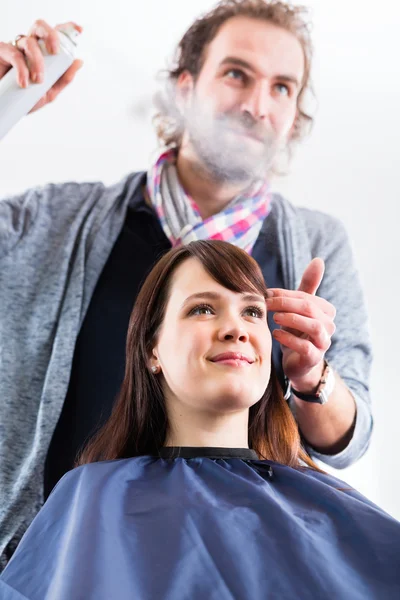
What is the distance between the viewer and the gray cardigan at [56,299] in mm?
1429

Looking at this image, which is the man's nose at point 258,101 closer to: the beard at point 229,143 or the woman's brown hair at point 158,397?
the beard at point 229,143

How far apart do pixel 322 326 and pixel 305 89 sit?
2.70 ft

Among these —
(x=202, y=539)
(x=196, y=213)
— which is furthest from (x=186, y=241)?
(x=202, y=539)

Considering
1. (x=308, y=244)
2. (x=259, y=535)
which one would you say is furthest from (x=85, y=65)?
(x=259, y=535)

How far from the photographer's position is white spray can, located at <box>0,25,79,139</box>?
1.35 meters

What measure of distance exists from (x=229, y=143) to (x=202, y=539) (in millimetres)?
945

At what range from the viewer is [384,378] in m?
1.96

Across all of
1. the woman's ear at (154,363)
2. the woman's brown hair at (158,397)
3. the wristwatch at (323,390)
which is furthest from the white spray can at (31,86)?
the wristwatch at (323,390)

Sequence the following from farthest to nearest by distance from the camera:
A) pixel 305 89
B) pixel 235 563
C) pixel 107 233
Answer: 1. pixel 305 89
2. pixel 107 233
3. pixel 235 563

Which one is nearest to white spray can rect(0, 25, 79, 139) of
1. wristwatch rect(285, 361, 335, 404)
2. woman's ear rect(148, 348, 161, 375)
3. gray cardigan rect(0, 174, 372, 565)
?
gray cardigan rect(0, 174, 372, 565)

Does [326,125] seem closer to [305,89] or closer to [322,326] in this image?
[305,89]

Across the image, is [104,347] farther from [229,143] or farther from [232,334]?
[229,143]

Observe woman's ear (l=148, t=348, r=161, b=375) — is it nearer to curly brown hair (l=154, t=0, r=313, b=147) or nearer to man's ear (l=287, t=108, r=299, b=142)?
curly brown hair (l=154, t=0, r=313, b=147)

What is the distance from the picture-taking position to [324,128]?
202cm
